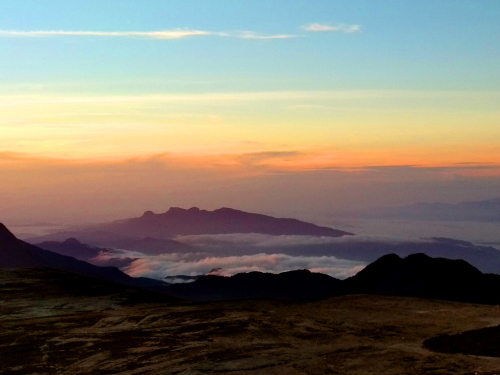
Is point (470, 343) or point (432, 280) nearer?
point (470, 343)

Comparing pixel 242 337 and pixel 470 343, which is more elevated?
pixel 470 343

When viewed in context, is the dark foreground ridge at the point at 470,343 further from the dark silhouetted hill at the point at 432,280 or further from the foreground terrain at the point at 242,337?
the dark silhouetted hill at the point at 432,280

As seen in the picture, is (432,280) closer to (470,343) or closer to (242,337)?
(242,337)

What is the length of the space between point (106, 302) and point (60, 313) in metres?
6.17

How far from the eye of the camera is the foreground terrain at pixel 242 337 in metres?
32.8

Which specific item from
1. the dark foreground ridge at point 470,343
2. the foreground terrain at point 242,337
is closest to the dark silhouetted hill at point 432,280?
the foreground terrain at point 242,337

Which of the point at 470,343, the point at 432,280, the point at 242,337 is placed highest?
the point at 470,343

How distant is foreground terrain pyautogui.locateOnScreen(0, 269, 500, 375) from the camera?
108 ft

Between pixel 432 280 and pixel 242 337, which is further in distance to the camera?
pixel 432 280

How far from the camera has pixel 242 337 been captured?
40281mm

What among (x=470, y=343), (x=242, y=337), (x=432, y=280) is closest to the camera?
(x=470, y=343)

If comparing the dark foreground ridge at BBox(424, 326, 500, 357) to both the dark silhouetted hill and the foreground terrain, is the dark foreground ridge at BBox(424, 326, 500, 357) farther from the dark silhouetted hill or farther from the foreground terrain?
the dark silhouetted hill

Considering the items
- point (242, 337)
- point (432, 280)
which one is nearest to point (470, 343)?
point (242, 337)

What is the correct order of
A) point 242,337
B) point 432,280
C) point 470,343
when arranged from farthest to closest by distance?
point 432,280 → point 242,337 → point 470,343
